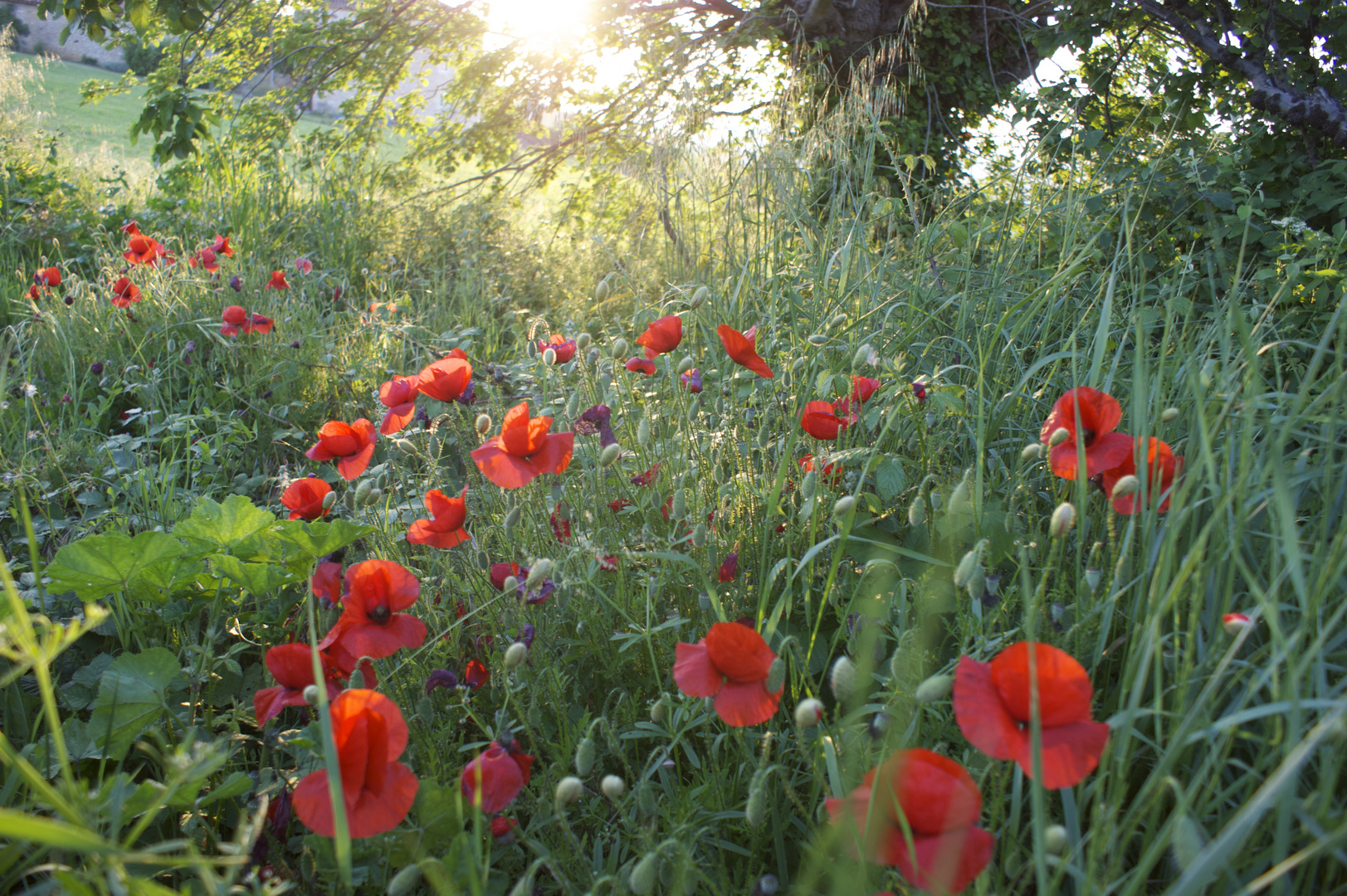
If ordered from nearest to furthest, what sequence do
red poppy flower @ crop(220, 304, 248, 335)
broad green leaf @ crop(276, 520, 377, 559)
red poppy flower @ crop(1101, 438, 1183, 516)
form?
red poppy flower @ crop(1101, 438, 1183, 516) → broad green leaf @ crop(276, 520, 377, 559) → red poppy flower @ crop(220, 304, 248, 335)

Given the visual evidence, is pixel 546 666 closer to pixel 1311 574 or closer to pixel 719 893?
pixel 719 893

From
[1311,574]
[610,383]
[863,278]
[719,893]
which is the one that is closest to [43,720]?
[719,893]

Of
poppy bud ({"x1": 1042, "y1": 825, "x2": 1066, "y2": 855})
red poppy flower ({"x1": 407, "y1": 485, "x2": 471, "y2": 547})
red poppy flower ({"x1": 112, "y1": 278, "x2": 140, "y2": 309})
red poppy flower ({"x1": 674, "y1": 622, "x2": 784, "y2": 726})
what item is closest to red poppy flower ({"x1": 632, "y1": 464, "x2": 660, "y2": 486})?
red poppy flower ({"x1": 407, "y1": 485, "x2": 471, "y2": 547})

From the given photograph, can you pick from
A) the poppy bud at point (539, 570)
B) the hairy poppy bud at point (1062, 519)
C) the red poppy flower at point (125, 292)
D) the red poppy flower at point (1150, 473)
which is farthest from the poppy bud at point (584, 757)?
the red poppy flower at point (125, 292)

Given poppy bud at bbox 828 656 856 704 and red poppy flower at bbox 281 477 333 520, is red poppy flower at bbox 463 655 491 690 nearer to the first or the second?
red poppy flower at bbox 281 477 333 520

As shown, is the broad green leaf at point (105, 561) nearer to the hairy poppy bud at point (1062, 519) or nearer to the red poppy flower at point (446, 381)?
the red poppy flower at point (446, 381)

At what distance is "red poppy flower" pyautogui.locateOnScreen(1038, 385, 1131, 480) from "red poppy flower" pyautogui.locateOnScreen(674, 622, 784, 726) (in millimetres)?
523

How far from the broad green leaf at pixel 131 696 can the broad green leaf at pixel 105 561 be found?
16 cm

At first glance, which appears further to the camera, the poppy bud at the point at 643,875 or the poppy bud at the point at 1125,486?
the poppy bud at the point at 1125,486

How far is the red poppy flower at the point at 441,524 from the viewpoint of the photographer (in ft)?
3.83

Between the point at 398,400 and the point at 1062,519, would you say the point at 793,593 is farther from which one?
the point at 398,400

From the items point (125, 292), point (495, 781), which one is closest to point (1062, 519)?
point (495, 781)

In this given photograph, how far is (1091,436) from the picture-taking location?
1.07 meters

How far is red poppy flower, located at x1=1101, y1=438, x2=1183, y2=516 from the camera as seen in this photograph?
944 mm
